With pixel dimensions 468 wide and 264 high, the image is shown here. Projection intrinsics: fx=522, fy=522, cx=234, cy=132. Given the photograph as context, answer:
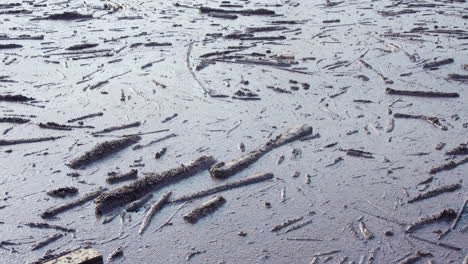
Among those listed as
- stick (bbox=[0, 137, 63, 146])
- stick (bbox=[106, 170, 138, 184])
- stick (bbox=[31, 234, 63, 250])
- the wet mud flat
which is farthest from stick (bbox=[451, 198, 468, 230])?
stick (bbox=[0, 137, 63, 146])

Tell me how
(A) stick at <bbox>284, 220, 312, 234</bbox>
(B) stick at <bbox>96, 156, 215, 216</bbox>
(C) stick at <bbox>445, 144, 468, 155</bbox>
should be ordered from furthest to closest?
(C) stick at <bbox>445, 144, 468, 155</bbox> → (B) stick at <bbox>96, 156, 215, 216</bbox> → (A) stick at <bbox>284, 220, 312, 234</bbox>

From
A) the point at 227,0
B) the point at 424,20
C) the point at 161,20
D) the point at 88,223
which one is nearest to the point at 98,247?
the point at 88,223

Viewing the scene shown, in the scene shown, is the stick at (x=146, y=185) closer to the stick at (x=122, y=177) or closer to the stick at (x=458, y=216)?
the stick at (x=122, y=177)

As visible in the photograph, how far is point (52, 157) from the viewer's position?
5.04 m

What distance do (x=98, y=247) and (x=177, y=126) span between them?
2.24 m

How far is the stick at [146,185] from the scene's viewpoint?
13.8 ft

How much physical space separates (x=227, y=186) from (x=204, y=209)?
0.41m

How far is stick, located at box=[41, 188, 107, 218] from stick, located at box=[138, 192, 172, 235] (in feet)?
1.73

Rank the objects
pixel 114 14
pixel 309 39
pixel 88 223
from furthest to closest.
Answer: pixel 114 14
pixel 309 39
pixel 88 223

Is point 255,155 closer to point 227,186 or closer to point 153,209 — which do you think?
point 227,186

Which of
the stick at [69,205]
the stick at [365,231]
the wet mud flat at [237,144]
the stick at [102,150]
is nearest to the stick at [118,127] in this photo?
the wet mud flat at [237,144]

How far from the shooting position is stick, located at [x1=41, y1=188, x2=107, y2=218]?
4.09 meters

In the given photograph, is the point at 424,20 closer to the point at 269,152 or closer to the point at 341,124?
the point at 341,124

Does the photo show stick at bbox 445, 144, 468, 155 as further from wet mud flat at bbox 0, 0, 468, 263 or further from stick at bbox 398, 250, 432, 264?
stick at bbox 398, 250, 432, 264
